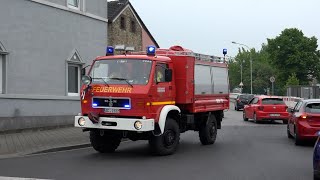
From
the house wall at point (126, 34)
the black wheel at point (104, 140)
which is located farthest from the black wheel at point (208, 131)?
the house wall at point (126, 34)

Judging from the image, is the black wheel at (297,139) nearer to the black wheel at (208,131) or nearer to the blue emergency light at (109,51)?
the black wheel at (208,131)

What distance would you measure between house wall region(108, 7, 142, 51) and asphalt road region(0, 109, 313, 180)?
20.6 metres

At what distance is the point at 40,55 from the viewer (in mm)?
18922

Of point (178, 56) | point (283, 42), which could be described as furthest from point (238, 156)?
point (283, 42)

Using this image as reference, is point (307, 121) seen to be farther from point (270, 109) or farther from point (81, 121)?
point (270, 109)

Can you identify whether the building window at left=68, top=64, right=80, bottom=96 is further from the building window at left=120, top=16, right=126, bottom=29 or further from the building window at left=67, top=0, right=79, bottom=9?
the building window at left=120, top=16, right=126, bottom=29

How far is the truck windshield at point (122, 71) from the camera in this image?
39.2 ft

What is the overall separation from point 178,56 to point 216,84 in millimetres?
2736

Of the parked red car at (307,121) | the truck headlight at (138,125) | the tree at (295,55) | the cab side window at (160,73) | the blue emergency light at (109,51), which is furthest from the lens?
the tree at (295,55)

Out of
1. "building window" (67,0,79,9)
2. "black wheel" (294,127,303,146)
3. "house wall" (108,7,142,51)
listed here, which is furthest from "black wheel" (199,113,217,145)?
"house wall" (108,7,142,51)

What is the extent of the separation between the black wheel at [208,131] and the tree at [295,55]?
67.3 meters

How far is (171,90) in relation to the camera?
12891mm

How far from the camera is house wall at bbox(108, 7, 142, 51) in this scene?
34.6m

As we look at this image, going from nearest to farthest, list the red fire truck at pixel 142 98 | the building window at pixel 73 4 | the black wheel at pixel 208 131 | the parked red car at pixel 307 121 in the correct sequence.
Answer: the red fire truck at pixel 142 98, the parked red car at pixel 307 121, the black wheel at pixel 208 131, the building window at pixel 73 4
